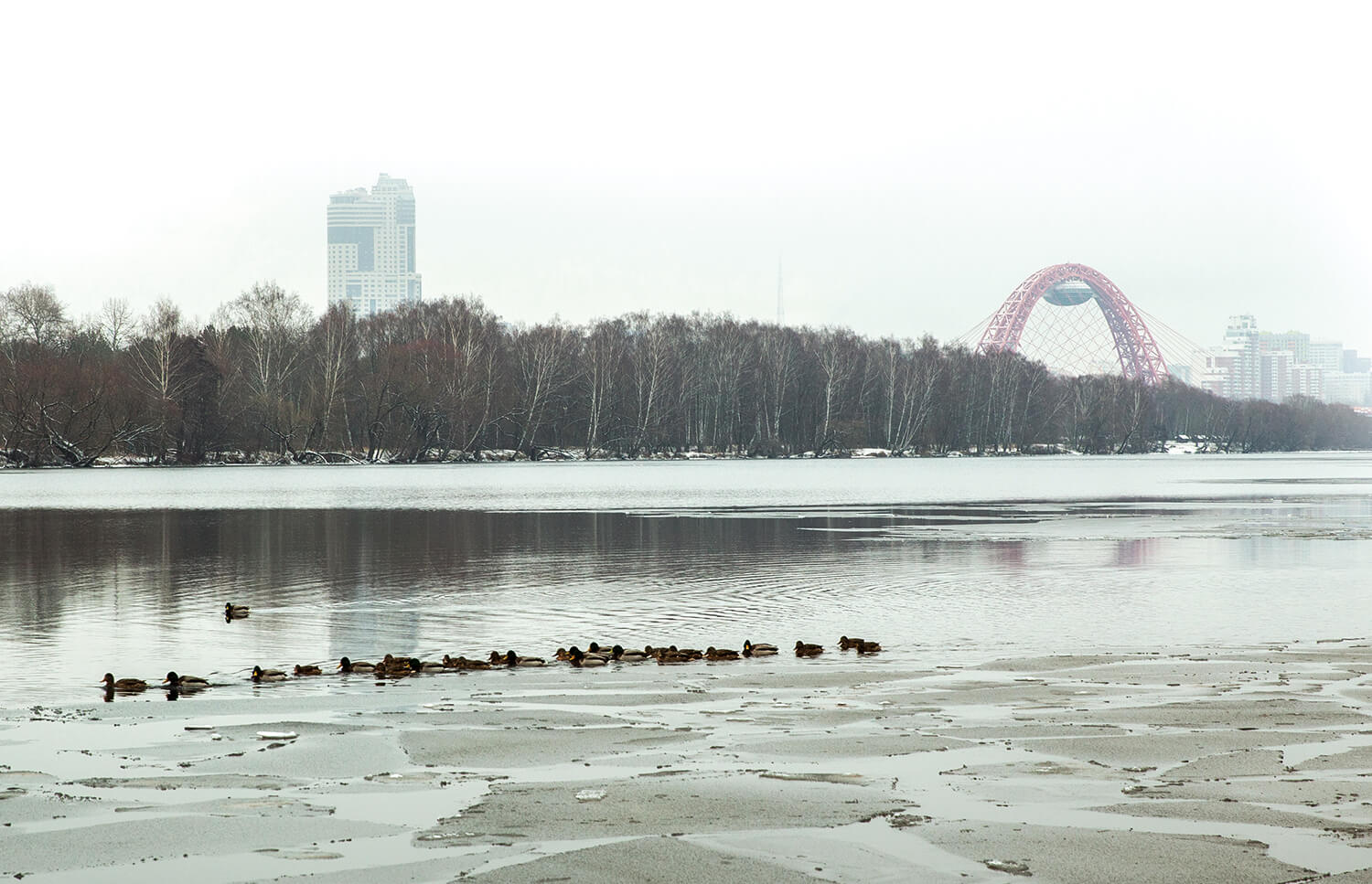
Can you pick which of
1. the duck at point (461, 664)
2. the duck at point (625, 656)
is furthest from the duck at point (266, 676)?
the duck at point (625, 656)

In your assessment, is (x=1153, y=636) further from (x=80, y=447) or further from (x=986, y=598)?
(x=80, y=447)

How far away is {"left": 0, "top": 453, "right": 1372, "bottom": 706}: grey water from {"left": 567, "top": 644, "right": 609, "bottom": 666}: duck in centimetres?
142

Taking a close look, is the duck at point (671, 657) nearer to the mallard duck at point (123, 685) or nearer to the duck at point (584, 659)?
the duck at point (584, 659)

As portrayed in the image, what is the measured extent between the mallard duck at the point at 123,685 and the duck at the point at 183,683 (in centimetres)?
21

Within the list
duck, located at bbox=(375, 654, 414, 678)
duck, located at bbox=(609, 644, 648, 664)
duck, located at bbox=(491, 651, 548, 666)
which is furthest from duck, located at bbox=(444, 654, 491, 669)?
duck, located at bbox=(609, 644, 648, 664)

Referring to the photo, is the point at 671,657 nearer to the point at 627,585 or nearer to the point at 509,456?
the point at 627,585

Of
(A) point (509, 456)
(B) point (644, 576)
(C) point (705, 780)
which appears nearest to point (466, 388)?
(A) point (509, 456)

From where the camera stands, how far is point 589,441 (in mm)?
113062

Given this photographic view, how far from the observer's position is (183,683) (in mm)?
12820

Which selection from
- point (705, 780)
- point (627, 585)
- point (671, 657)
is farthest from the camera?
point (627, 585)

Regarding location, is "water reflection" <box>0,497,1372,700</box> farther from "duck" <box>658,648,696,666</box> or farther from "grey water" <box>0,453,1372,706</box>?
"duck" <box>658,648,696,666</box>

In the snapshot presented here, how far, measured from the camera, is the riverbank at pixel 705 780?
7.15 metres

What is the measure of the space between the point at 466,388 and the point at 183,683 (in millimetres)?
90911

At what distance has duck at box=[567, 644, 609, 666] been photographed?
14109 mm
